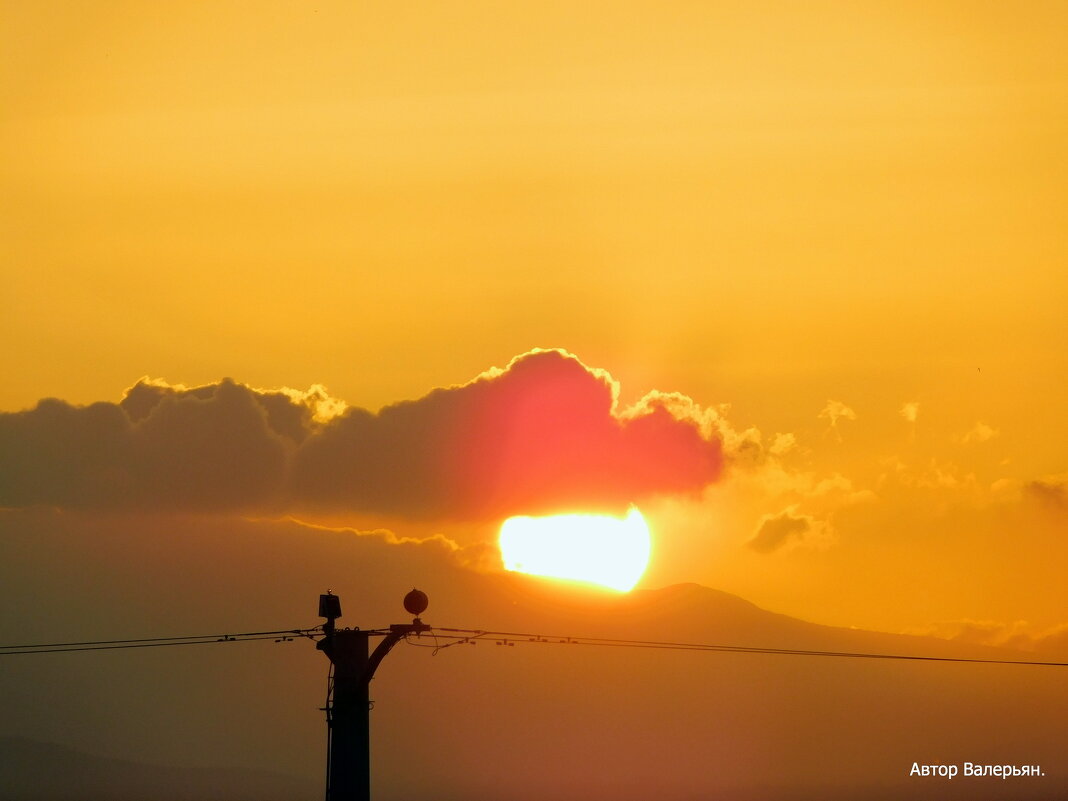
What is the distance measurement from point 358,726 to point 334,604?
301 inches

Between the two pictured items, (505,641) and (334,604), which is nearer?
(505,641)

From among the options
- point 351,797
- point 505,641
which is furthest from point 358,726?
point 505,641

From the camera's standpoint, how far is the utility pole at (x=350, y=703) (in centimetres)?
9644

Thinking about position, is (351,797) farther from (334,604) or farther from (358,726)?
(334,604)

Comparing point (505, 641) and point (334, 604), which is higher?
point (334, 604)

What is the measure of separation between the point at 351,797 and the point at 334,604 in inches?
456

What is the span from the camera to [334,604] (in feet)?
330

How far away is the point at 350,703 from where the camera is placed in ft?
321

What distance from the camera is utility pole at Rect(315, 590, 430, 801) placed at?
9644cm

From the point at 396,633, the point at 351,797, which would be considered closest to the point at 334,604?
the point at 396,633

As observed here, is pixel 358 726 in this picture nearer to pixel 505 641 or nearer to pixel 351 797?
pixel 351 797

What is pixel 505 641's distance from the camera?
299 ft

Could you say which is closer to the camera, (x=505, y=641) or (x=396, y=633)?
A: (x=505, y=641)

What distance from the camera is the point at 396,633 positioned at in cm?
9819
